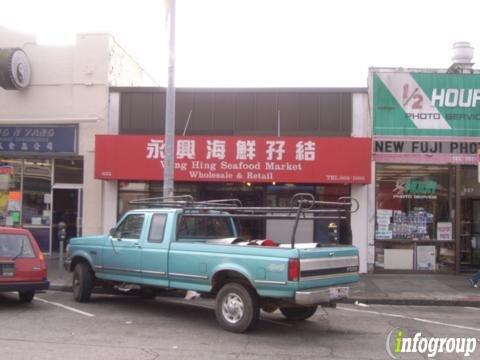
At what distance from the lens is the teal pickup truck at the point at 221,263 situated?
8117 mm

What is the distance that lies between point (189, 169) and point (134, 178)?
1.49 meters

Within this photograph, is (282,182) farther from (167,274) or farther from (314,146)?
(167,274)

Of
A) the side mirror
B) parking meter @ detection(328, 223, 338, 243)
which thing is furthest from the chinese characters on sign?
the side mirror

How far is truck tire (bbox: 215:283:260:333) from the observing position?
27.4 feet

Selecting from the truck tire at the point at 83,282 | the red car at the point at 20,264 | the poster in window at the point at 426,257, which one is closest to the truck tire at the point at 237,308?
the truck tire at the point at 83,282

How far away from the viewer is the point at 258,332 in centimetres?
865

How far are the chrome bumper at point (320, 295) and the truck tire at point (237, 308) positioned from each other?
Result: 0.75 metres

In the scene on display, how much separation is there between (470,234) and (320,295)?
31.8 feet

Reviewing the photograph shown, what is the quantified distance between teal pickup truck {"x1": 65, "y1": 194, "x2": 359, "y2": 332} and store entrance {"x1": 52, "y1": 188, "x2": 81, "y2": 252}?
23.2 feet

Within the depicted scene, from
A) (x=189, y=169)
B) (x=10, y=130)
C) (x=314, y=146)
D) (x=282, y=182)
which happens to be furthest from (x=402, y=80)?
(x=10, y=130)

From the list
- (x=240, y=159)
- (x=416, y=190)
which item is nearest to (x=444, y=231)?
(x=416, y=190)

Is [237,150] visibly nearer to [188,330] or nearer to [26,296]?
[26,296]

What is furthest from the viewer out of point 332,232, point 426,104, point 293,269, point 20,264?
point 426,104

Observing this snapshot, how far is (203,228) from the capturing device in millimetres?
10070
